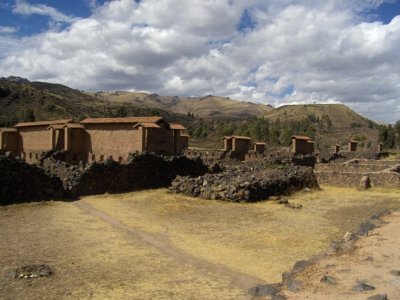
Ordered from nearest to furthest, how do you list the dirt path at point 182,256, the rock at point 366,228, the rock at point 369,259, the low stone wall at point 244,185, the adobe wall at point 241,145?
the rock at point 369,259
the dirt path at point 182,256
the rock at point 366,228
the low stone wall at point 244,185
the adobe wall at point 241,145

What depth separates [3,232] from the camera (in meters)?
14.1

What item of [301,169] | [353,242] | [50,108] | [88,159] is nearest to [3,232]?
[353,242]

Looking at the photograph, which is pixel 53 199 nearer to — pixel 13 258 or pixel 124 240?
pixel 124 240

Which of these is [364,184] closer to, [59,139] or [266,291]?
[266,291]

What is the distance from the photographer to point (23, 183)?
20.6m

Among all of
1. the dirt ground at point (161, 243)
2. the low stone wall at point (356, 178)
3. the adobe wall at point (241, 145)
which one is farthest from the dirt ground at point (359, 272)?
the adobe wall at point (241, 145)

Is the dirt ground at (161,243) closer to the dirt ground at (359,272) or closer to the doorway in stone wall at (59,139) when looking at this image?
the dirt ground at (359,272)

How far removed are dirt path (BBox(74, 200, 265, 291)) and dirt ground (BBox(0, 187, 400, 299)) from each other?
0.02m

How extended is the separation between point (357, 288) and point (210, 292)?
3.25 meters

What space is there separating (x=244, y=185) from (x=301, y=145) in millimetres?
32188

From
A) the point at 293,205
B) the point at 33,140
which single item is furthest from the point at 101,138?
the point at 293,205

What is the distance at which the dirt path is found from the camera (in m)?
9.80

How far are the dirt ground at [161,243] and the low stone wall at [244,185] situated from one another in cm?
88

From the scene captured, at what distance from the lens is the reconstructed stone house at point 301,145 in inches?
2034
